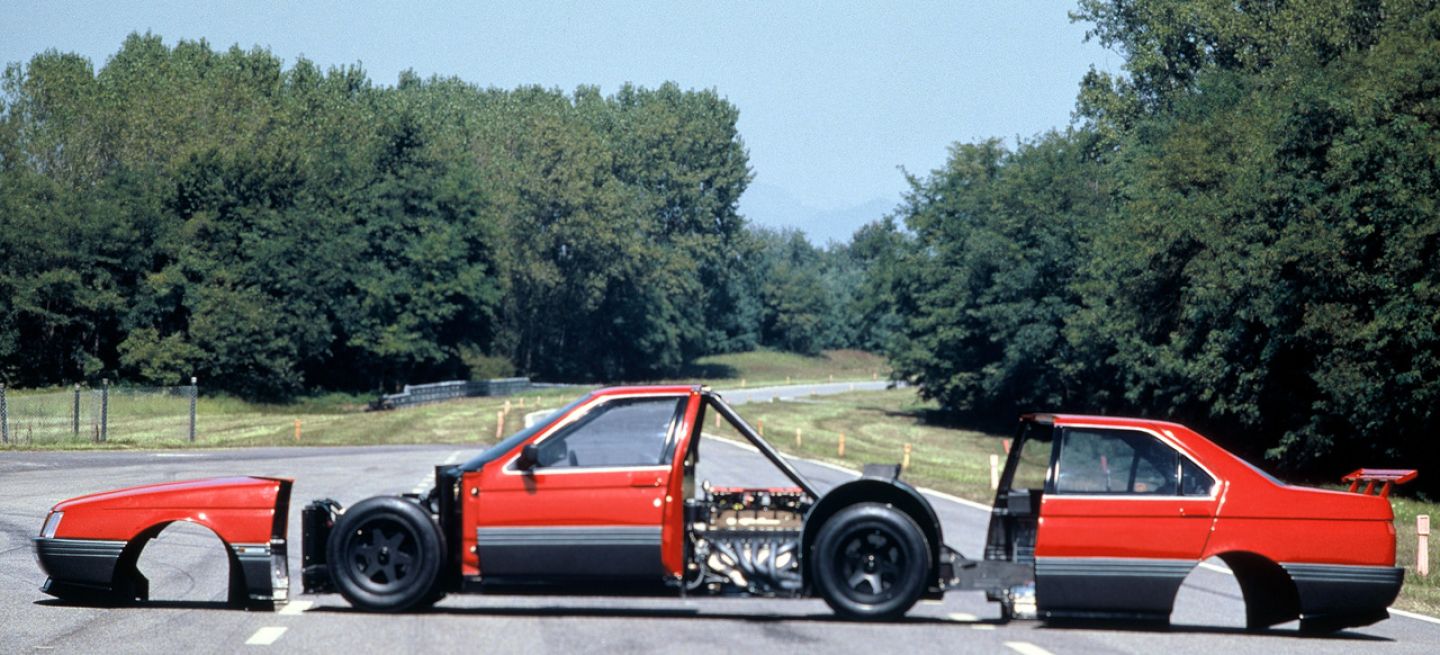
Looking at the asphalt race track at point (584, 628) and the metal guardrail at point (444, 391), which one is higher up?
the metal guardrail at point (444, 391)

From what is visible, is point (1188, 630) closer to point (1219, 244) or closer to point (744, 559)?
point (744, 559)

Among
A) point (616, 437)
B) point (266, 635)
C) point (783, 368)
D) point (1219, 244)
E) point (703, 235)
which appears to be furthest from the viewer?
point (783, 368)

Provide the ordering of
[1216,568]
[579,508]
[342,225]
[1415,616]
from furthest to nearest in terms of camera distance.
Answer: [342,225]
[1216,568]
[1415,616]
[579,508]

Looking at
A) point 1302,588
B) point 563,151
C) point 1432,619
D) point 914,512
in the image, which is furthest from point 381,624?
point 563,151

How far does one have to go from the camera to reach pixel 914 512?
1077 centimetres

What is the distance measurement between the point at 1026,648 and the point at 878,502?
5.37 ft

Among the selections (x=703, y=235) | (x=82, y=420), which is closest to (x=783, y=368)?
(x=703, y=235)

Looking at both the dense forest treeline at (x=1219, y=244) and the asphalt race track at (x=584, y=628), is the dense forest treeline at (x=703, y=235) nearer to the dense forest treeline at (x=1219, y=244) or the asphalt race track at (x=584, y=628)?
the dense forest treeline at (x=1219, y=244)

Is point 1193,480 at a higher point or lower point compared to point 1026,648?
higher

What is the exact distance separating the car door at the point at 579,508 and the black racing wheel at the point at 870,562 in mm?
1223

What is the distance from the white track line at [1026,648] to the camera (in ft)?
31.3

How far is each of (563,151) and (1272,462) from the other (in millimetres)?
60109

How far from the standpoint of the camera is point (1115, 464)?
35.4ft

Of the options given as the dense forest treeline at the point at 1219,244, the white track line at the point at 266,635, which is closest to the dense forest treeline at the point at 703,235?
the dense forest treeline at the point at 1219,244
